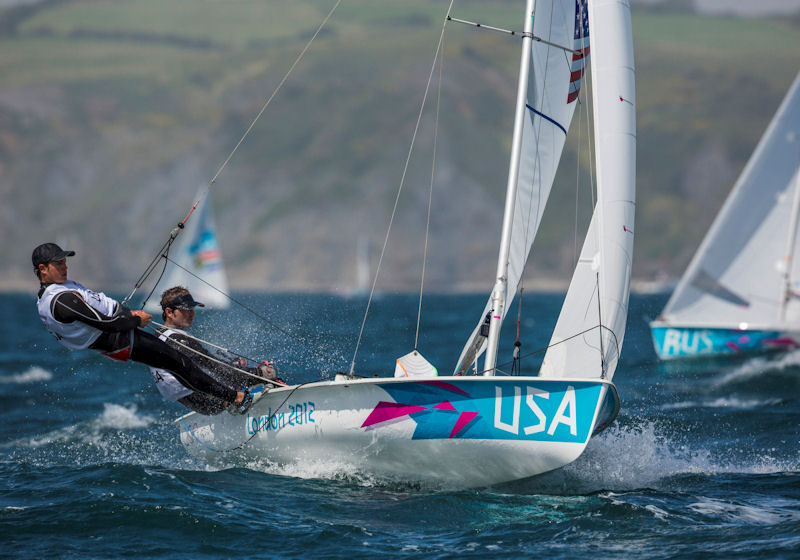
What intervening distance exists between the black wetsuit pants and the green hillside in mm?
98052

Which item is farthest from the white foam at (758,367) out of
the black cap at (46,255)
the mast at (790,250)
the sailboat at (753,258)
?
the black cap at (46,255)

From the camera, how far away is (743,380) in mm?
13750

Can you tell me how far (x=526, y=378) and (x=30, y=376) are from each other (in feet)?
34.5

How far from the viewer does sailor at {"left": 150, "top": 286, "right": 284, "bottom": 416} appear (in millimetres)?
7598

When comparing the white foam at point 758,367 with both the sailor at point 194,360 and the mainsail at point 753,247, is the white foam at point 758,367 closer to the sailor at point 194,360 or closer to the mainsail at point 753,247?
the mainsail at point 753,247

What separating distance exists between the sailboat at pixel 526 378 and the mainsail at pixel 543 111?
0.04 feet

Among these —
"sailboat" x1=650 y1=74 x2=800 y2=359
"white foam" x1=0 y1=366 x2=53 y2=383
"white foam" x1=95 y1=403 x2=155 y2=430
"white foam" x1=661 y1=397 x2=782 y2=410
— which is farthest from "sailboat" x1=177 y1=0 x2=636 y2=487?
"sailboat" x1=650 y1=74 x2=800 y2=359

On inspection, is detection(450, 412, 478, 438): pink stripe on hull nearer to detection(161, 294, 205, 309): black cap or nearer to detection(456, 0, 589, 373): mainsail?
detection(456, 0, 589, 373): mainsail

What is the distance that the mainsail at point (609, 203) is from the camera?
721cm

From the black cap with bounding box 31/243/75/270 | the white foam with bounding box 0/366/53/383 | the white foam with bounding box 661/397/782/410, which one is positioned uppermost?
the black cap with bounding box 31/243/75/270

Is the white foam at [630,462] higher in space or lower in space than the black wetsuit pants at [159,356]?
lower

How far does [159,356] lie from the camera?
719 cm

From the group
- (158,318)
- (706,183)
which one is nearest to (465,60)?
(706,183)

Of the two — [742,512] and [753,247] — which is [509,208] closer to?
[742,512]
